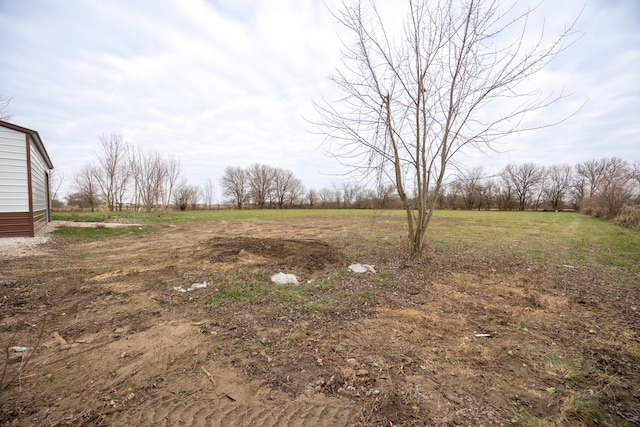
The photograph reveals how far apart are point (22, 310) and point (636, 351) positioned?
812 centimetres

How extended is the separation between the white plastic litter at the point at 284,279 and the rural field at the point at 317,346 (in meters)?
0.19

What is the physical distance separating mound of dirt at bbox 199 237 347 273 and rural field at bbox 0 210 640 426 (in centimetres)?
27

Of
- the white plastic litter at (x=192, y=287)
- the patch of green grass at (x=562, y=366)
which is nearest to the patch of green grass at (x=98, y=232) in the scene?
the white plastic litter at (x=192, y=287)

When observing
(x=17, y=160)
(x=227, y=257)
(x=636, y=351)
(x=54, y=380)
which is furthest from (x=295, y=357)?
(x=17, y=160)

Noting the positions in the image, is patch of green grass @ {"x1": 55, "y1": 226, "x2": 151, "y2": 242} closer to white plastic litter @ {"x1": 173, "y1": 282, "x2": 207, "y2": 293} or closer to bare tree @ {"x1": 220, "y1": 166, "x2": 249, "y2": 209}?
white plastic litter @ {"x1": 173, "y1": 282, "x2": 207, "y2": 293}

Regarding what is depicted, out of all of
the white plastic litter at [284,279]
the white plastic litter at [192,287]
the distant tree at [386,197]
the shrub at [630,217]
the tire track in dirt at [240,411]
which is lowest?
the tire track in dirt at [240,411]

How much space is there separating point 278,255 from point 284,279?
6.85 ft

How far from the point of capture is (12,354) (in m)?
2.95

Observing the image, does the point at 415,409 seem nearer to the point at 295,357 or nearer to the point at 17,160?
the point at 295,357

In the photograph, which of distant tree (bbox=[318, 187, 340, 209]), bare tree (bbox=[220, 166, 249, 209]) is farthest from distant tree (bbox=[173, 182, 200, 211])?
distant tree (bbox=[318, 187, 340, 209])

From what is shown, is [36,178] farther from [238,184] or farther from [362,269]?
[238,184]

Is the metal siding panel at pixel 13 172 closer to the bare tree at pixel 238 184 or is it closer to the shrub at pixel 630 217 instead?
the shrub at pixel 630 217

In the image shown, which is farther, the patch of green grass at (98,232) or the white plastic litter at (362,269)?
the patch of green grass at (98,232)

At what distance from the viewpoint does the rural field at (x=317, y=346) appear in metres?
2.21
